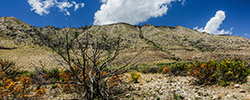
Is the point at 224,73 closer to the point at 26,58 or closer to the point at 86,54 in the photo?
the point at 86,54

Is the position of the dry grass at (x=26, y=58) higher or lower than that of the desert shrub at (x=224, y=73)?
higher

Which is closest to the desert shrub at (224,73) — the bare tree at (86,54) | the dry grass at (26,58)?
the bare tree at (86,54)

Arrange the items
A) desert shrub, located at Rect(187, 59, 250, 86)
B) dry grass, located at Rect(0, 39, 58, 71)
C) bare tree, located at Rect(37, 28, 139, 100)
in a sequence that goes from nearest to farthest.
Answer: bare tree, located at Rect(37, 28, 139, 100) < desert shrub, located at Rect(187, 59, 250, 86) < dry grass, located at Rect(0, 39, 58, 71)

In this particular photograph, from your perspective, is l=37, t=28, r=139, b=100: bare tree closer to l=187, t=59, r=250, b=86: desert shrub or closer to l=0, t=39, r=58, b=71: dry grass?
l=187, t=59, r=250, b=86: desert shrub

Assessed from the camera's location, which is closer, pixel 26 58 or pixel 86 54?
pixel 86 54

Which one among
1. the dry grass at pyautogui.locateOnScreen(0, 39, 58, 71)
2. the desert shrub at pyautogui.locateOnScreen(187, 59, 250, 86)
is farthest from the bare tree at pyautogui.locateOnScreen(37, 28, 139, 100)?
the dry grass at pyautogui.locateOnScreen(0, 39, 58, 71)

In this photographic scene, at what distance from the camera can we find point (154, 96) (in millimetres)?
5078

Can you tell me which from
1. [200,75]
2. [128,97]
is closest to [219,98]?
[200,75]

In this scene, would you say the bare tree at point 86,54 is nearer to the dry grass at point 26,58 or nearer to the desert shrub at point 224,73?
the desert shrub at point 224,73

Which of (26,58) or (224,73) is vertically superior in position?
(26,58)

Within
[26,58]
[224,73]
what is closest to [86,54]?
[224,73]

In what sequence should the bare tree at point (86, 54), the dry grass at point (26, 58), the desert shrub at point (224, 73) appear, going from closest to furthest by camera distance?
the bare tree at point (86, 54), the desert shrub at point (224, 73), the dry grass at point (26, 58)

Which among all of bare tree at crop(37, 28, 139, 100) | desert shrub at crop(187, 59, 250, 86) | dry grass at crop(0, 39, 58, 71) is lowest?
desert shrub at crop(187, 59, 250, 86)

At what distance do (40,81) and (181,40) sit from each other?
309ft
